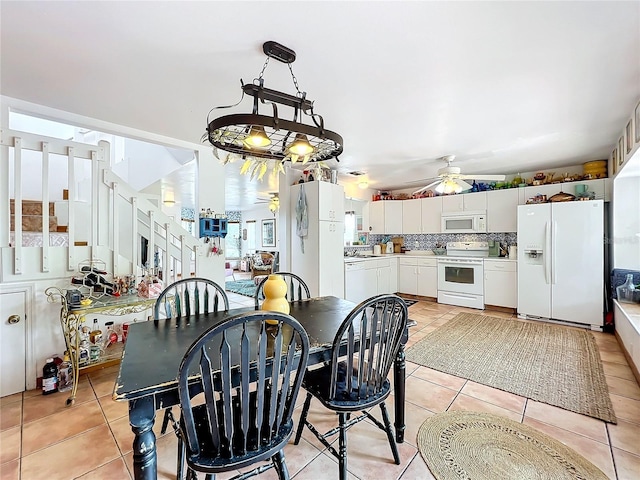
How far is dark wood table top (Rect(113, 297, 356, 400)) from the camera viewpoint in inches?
43.6

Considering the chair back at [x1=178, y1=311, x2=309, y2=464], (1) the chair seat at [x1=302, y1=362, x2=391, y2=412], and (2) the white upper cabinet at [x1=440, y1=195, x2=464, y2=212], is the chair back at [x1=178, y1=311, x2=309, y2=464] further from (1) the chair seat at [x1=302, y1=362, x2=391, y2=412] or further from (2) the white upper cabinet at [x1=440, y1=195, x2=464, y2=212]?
(2) the white upper cabinet at [x1=440, y1=195, x2=464, y2=212]

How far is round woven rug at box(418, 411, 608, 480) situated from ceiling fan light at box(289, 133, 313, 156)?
75.9 inches

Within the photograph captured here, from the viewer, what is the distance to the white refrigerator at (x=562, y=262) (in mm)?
3914

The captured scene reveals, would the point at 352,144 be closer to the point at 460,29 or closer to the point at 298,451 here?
the point at 460,29

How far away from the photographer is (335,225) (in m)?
4.45

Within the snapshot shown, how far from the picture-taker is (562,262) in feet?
13.5

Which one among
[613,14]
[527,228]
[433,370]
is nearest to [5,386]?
[433,370]

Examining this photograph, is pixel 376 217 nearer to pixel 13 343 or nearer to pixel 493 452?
pixel 493 452

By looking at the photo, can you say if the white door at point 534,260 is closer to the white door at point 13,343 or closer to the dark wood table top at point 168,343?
the dark wood table top at point 168,343

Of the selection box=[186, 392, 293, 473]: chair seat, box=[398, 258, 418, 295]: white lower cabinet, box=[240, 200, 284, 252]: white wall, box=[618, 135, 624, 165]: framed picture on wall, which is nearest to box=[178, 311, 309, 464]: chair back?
box=[186, 392, 293, 473]: chair seat

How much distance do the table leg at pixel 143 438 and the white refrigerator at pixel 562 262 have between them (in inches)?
195

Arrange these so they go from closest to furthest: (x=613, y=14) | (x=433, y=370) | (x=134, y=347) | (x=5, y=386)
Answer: (x=134, y=347) → (x=613, y=14) → (x=5, y=386) → (x=433, y=370)

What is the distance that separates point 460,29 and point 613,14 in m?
0.76

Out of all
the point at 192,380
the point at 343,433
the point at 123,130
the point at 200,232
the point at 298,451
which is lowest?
the point at 298,451
